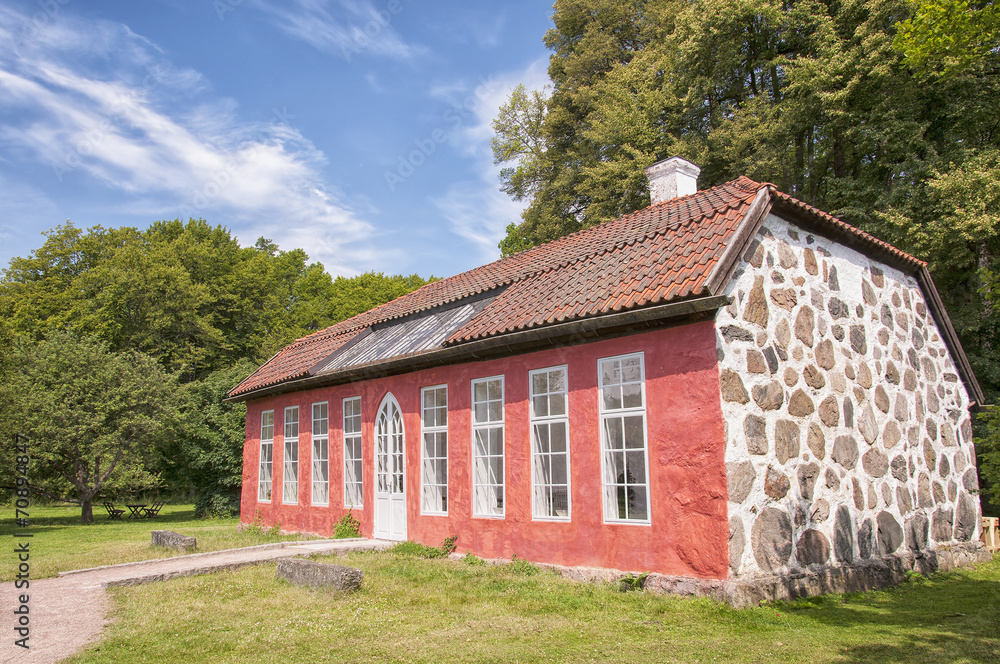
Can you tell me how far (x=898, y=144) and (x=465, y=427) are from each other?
12484mm

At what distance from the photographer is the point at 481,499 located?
35.1ft

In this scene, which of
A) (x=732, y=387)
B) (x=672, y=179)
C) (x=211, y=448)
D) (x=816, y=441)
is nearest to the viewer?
(x=732, y=387)

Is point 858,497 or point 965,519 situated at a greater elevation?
point 858,497

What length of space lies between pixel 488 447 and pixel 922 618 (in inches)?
232

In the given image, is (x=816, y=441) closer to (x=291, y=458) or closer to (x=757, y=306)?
(x=757, y=306)

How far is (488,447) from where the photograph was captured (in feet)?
35.1

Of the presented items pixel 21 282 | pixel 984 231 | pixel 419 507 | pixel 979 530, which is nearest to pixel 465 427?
pixel 419 507

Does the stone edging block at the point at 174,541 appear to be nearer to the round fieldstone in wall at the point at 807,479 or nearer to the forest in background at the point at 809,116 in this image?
the round fieldstone in wall at the point at 807,479

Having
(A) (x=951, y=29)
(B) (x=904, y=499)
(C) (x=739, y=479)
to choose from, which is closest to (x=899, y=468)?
(B) (x=904, y=499)

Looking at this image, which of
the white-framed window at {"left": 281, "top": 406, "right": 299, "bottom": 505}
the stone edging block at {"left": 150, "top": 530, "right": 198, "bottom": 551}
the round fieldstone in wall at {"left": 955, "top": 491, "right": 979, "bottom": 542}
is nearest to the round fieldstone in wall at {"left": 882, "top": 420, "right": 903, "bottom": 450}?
the round fieldstone in wall at {"left": 955, "top": 491, "right": 979, "bottom": 542}

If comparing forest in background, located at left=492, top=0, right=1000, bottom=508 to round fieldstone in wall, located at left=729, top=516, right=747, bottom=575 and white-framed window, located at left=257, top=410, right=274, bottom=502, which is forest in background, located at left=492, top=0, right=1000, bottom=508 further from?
white-framed window, located at left=257, top=410, right=274, bottom=502

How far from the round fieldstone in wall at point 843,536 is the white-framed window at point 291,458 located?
447 inches

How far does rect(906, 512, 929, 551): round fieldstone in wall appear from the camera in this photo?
9906mm

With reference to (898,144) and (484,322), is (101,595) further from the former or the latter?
(898,144)
